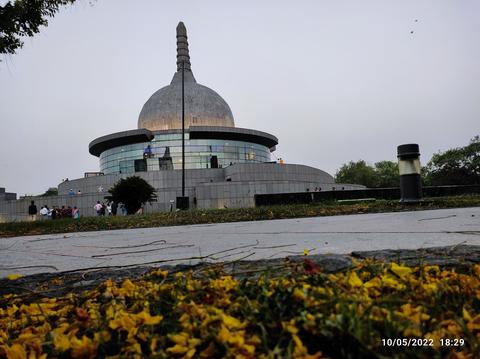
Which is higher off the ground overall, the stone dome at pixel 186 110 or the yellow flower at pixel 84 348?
the stone dome at pixel 186 110

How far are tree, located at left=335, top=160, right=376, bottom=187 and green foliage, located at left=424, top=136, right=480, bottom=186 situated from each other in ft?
55.1

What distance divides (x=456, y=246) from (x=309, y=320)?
63.1 inches

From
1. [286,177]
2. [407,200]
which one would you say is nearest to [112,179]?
[286,177]

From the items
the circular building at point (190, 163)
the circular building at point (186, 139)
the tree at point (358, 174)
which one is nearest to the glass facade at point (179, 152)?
the circular building at point (186, 139)

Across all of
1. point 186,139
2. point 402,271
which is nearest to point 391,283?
point 402,271

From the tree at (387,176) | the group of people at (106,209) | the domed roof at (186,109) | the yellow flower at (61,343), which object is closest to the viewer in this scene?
the yellow flower at (61,343)

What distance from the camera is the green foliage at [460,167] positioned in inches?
1823

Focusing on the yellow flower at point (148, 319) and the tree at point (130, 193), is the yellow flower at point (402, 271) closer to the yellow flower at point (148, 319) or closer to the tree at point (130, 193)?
the yellow flower at point (148, 319)

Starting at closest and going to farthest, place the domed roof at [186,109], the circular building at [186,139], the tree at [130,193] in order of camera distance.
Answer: the tree at [130,193] → the circular building at [186,139] → the domed roof at [186,109]

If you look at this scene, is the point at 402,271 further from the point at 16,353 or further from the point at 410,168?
the point at 410,168

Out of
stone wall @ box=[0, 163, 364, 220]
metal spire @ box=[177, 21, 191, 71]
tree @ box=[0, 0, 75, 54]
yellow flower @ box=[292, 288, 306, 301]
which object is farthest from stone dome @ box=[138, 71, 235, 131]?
yellow flower @ box=[292, 288, 306, 301]

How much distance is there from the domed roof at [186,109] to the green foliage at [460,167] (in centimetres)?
3097

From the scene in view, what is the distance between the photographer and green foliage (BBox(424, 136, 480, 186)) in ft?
152

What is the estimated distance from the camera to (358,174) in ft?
223
